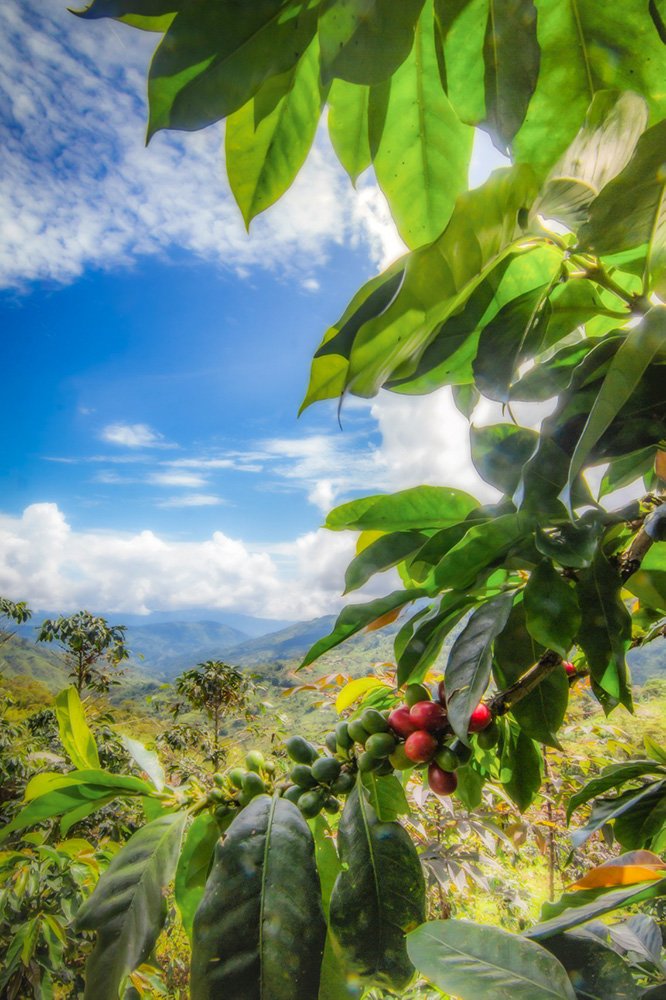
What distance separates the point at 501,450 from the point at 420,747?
0.82ft

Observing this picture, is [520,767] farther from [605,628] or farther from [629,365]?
[629,365]

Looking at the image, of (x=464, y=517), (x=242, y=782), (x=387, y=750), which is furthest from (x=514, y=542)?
(x=242, y=782)

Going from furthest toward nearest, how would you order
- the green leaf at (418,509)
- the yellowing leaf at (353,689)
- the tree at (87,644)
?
the tree at (87,644) < the yellowing leaf at (353,689) < the green leaf at (418,509)

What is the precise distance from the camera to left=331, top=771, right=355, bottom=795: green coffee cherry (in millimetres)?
451

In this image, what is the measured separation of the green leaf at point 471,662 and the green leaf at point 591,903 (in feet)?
0.90

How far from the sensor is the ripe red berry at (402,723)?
0.44 m

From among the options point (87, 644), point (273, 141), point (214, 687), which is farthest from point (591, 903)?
point (87, 644)

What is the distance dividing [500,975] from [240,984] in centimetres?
20

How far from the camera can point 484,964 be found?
403 millimetres

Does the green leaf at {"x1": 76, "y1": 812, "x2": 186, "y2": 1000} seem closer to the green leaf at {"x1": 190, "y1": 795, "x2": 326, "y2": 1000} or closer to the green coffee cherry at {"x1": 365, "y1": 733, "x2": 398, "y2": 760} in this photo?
the green leaf at {"x1": 190, "y1": 795, "x2": 326, "y2": 1000}

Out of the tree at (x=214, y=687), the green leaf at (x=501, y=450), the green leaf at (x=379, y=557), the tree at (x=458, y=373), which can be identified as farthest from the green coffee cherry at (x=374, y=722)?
the tree at (x=214, y=687)

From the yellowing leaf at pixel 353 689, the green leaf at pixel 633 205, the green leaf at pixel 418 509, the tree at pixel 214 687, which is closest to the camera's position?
the green leaf at pixel 633 205

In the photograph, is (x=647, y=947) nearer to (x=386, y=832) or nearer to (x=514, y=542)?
(x=386, y=832)

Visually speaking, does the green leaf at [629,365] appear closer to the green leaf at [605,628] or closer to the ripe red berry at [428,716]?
the green leaf at [605,628]
